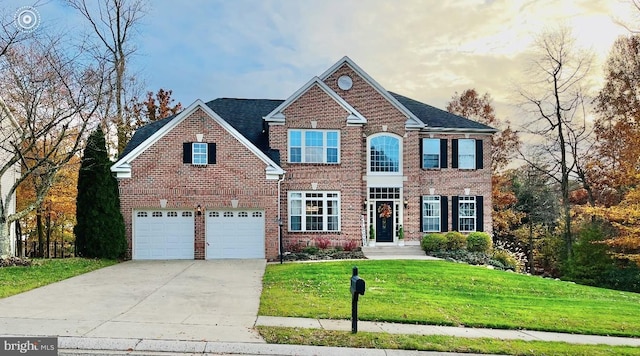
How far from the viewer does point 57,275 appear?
1349 centimetres

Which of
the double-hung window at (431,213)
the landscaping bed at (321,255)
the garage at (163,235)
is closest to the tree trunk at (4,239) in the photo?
the garage at (163,235)

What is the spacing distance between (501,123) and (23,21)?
28.5 metres

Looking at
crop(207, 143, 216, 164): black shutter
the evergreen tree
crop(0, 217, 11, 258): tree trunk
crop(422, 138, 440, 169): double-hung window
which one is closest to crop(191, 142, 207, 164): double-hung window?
crop(207, 143, 216, 164): black shutter

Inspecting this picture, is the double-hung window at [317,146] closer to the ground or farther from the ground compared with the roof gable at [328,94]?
closer to the ground

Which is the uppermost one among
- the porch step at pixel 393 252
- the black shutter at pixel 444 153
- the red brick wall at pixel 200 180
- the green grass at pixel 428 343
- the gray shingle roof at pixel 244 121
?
the gray shingle roof at pixel 244 121

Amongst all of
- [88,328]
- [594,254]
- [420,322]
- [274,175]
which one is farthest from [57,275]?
[594,254]

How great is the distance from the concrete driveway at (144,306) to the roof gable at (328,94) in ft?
25.6

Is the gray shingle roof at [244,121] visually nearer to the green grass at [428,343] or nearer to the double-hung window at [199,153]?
the double-hung window at [199,153]

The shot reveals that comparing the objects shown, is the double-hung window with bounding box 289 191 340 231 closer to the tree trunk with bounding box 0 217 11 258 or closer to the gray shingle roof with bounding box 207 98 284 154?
the gray shingle roof with bounding box 207 98 284 154

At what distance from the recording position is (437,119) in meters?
23.5

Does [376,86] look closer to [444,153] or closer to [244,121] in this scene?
[444,153]

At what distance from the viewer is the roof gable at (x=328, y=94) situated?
20688 mm

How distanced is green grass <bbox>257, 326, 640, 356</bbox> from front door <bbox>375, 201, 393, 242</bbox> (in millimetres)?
14045

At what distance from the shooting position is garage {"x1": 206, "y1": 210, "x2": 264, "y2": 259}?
61.8 ft
